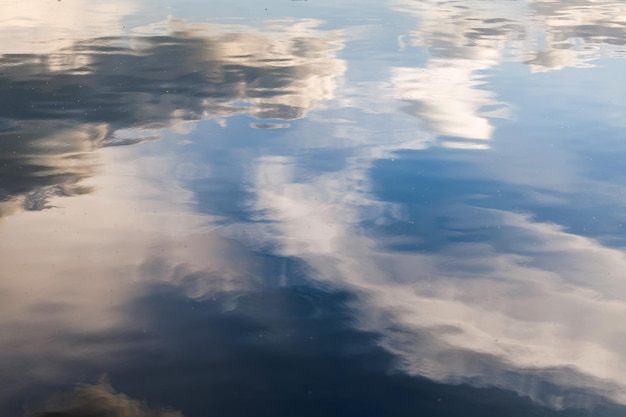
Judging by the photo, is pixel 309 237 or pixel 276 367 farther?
pixel 309 237

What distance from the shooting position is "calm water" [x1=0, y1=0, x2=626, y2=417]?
527 centimetres

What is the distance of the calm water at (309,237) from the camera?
17.3ft

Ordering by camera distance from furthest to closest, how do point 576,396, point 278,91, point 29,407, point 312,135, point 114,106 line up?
point 278,91 < point 114,106 < point 312,135 < point 576,396 < point 29,407

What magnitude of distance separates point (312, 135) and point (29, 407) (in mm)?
6527

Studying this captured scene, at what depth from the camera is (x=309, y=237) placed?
751 cm

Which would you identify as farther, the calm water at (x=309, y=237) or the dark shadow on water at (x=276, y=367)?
the calm water at (x=309, y=237)

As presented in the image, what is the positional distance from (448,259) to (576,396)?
2.18 m

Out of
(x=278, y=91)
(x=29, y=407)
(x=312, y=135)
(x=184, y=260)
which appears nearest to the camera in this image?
(x=29, y=407)

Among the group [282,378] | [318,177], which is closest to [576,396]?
[282,378]

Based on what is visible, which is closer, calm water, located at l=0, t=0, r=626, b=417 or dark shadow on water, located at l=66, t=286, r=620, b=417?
dark shadow on water, located at l=66, t=286, r=620, b=417

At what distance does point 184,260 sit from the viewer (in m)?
6.94

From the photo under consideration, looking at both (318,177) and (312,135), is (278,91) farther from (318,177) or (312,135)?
(318,177)

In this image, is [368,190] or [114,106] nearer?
[368,190]

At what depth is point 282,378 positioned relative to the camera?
5277mm
